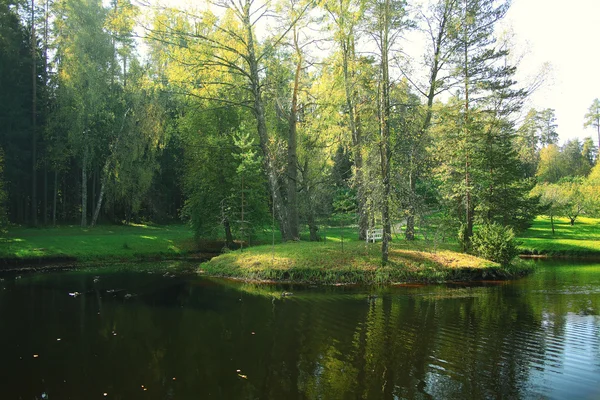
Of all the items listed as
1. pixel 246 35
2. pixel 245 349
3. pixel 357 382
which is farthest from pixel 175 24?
pixel 357 382

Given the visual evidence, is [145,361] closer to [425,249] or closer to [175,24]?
[425,249]

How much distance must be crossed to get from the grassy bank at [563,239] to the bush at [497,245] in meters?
5.50

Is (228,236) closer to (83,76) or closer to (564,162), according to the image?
(83,76)

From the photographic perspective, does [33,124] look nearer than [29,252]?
No

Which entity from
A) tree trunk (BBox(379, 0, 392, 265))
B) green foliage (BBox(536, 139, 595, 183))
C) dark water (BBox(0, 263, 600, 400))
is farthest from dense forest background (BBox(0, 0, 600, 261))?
green foliage (BBox(536, 139, 595, 183))

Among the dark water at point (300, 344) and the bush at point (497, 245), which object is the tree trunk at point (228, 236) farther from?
the bush at point (497, 245)

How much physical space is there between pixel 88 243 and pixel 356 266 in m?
17.8

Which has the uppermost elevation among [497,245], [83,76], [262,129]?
[83,76]

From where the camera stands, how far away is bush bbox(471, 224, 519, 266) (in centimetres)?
1855

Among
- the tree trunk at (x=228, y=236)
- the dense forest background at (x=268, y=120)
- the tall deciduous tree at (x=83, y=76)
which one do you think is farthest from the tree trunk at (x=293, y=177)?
the tall deciduous tree at (x=83, y=76)

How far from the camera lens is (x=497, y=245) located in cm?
1866

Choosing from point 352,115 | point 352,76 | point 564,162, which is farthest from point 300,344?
point 564,162

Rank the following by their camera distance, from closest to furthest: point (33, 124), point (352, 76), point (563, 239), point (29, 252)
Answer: point (352, 76) → point (29, 252) → point (33, 124) → point (563, 239)

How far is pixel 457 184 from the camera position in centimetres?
2081
